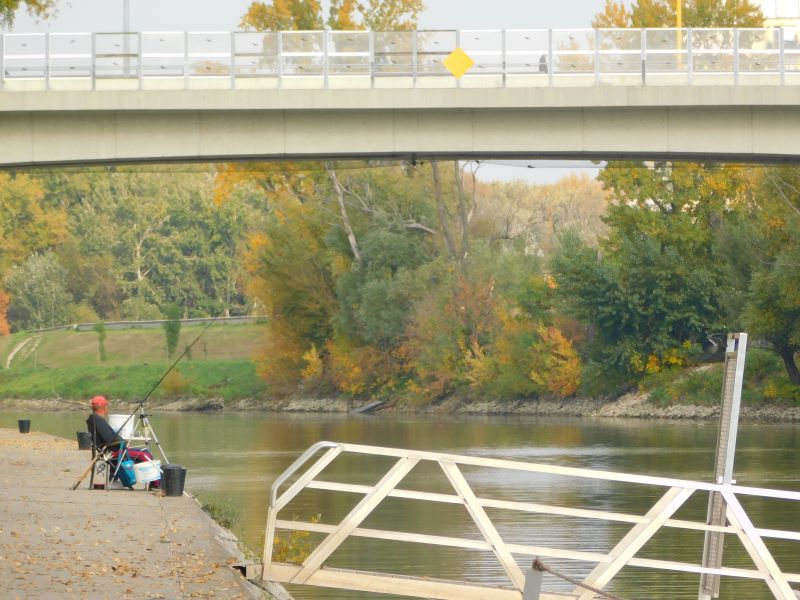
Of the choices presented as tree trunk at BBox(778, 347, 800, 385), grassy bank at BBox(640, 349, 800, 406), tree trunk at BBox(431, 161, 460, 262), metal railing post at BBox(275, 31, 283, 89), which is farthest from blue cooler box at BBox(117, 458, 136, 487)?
tree trunk at BBox(431, 161, 460, 262)

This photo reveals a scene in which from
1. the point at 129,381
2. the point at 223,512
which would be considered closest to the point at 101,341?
the point at 129,381

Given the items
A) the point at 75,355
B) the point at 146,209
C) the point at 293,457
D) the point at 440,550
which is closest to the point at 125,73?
the point at 293,457

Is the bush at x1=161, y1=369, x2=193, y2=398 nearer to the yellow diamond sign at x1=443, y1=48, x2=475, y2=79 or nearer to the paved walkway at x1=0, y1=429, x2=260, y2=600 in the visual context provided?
the yellow diamond sign at x1=443, y1=48, x2=475, y2=79

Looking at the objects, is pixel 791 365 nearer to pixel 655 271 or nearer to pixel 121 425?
pixel 655 271

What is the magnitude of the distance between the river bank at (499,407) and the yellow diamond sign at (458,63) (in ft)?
64.2

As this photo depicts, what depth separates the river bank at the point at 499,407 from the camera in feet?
181

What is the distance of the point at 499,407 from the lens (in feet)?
221

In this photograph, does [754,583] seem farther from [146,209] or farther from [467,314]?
[146,209]

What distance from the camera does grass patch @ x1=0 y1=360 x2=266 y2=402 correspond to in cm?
8125

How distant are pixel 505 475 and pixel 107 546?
18.8 m

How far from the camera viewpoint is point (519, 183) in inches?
5034

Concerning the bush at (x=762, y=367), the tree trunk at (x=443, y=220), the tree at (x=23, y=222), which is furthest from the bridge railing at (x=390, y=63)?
the tree at (x=23, y=222)

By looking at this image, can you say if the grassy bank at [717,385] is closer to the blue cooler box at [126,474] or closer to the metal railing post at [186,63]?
the metal railing post at [186,63]

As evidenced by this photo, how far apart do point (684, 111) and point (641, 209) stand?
31051 mm
